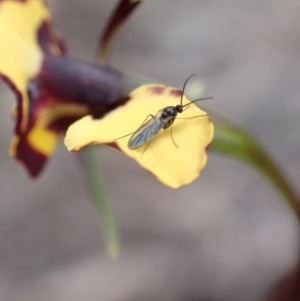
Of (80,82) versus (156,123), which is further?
(80,82)

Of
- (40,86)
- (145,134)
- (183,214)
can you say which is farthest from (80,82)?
(183,214)

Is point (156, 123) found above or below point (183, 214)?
above

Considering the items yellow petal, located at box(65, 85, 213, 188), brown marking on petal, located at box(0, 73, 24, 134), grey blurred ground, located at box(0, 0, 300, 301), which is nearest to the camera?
yellow petal, located at box(65, 85, 213, 188)

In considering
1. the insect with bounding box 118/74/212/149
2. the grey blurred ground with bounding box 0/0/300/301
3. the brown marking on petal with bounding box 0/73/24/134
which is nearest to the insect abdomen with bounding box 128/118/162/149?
the insect with bounding box 118/74/212/149

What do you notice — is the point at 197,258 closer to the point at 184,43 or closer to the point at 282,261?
the point at 282,261

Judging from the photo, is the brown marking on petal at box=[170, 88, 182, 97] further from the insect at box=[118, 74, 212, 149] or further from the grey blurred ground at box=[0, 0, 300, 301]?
the grey blurred ground at box=[0, 0, 300, 301]

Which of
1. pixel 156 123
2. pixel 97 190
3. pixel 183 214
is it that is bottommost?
pixel 183 214

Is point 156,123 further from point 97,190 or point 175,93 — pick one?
point 97,190
